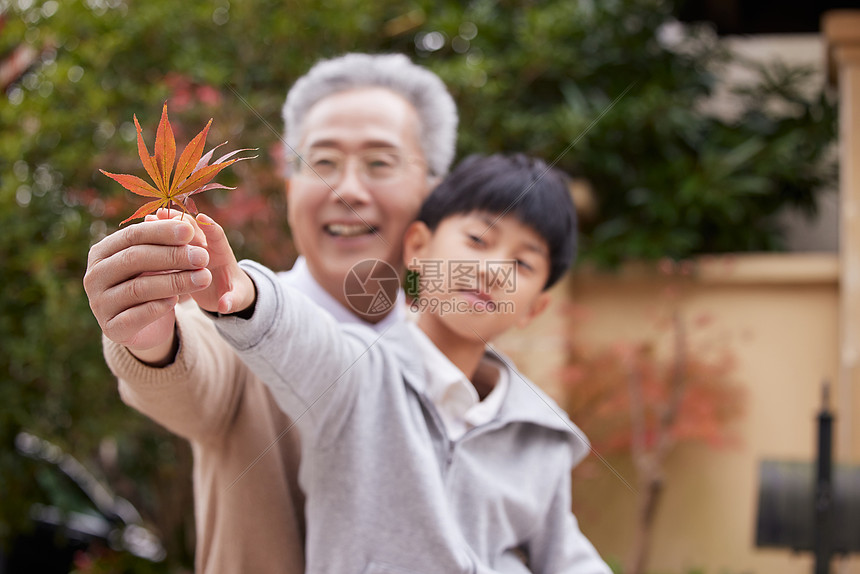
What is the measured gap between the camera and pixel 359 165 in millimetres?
1140

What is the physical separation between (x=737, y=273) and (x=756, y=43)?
1.42 meters

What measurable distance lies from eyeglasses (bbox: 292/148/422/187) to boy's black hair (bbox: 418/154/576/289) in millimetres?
95

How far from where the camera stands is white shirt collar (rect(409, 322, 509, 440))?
38.8 inches

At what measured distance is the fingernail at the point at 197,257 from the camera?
Result: 649 mm

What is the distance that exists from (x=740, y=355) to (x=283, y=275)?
2588 millimetres

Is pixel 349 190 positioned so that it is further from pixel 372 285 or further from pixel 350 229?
pixel 372 285

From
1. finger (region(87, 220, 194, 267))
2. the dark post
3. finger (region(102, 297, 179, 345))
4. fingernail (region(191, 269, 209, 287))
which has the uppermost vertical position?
finger (region(87, 220, 194, 267))

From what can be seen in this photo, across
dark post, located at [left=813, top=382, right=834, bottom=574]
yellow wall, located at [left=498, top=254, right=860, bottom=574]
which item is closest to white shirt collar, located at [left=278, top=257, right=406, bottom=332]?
dark post, located at [left=813, top=382, right=834, bottom=574]

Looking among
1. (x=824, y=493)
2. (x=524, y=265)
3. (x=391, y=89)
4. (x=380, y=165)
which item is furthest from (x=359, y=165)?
(x=824, y=493)

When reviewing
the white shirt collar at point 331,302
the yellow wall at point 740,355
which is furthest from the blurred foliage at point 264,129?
the white shirt collar at point 331,302

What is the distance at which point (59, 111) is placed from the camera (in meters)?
2.60

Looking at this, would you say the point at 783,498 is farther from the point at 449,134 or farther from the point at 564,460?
the point at 449,134

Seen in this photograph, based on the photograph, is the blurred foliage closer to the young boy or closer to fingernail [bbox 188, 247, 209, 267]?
the young boy

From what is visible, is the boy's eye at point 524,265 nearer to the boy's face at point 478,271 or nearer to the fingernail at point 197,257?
the boy's face at point 478,271
